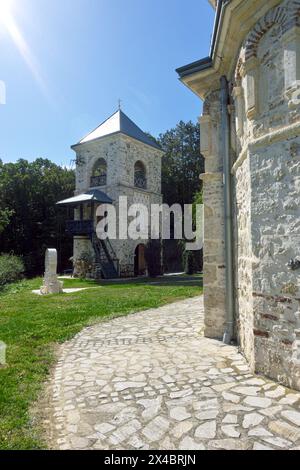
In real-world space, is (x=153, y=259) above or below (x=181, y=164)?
below

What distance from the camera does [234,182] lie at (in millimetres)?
5031

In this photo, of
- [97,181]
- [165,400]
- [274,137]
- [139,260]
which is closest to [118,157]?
[97,181]

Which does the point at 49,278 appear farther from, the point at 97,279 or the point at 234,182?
the point at 234,182

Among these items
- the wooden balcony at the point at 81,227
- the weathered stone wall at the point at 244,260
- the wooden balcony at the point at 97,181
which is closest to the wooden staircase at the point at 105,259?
the wooden balcony at the point at 81,227

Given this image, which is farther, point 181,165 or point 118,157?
point 181,165

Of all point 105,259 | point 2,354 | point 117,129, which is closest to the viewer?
point 2,354

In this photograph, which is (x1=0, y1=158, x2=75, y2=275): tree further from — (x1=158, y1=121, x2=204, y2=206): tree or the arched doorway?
(x1=158, y1=121, x2=204, y2=206): tree

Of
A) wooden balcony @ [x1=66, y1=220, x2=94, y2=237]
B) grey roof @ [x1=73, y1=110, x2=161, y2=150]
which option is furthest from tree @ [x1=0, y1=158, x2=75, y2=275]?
grey roof @ [x1=73, y1=110, x2=161, y2=150]

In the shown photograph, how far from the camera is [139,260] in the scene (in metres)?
20.5

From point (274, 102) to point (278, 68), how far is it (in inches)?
13.8

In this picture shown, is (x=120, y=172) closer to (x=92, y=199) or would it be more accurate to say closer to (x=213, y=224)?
(x=92, y=199)

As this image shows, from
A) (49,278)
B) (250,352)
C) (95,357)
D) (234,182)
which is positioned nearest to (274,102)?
(234,182)

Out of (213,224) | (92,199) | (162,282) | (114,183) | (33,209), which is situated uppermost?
(114,183)

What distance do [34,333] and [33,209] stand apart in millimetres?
22933
